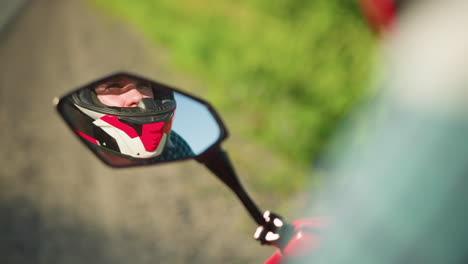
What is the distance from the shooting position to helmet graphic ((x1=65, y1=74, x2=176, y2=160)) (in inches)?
40.3

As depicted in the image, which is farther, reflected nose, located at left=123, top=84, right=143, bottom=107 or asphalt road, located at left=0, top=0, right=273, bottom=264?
asphalt road, located at left=0, top=0, right=273, bottom=264

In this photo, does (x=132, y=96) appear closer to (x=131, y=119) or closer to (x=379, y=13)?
(x=131, y=119)

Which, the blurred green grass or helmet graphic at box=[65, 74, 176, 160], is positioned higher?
helmet graphic at box=[65, 74, 176, 160]

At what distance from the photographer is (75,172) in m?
3.60

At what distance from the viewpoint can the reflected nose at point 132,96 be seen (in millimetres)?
1037

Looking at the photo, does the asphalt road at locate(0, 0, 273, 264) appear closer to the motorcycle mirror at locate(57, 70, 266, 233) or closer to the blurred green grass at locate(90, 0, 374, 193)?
the blurred green grass at locate(90, 0, 374, 193)

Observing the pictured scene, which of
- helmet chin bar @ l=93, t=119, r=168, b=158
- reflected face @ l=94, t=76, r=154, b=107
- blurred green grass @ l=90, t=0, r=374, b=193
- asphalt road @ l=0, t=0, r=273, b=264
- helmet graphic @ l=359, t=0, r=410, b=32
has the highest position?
helmet graphic @ l=359, t=0, r=410, b=32

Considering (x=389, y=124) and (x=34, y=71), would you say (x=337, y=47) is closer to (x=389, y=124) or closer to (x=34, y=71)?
(x=389, y=124)

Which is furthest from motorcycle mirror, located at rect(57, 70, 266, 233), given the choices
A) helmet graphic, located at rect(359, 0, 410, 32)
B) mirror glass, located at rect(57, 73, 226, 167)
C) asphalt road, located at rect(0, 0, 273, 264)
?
helmet graphic, located at rect(359, 0, 410, 32)

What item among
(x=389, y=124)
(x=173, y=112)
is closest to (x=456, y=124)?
(x=389, y=124)

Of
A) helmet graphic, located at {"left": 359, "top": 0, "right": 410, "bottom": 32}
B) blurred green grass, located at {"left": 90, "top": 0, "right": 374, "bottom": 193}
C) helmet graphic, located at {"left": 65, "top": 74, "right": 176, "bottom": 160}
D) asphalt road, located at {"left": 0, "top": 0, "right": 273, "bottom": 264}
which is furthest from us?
helmet graphic, located at {"left": 359, "top": 0, "right": 410, "bottom": 32}

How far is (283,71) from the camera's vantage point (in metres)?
3.72

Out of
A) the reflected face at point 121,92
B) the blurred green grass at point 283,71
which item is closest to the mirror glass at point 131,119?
the reflected face at point 121,92

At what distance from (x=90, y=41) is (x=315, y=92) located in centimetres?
272
